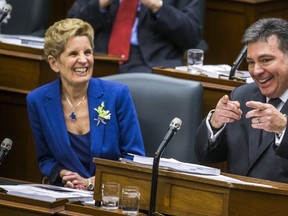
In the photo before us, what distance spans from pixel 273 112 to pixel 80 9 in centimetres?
231

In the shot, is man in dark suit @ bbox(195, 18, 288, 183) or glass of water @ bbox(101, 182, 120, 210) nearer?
glass of water @ bbox(101, 182, 120, 210)

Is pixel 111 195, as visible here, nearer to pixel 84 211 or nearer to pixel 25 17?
pixel 84 211

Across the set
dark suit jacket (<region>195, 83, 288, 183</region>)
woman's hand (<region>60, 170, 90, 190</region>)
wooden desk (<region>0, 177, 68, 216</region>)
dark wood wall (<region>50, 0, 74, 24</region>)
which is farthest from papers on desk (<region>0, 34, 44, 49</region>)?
wooden desk (<region>0, 177, 68, 216</region>)

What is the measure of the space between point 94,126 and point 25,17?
1886 mm

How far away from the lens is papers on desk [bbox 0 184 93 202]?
3.21m

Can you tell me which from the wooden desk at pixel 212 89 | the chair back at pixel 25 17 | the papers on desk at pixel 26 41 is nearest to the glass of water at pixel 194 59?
the wooden desk at pixel 212 89

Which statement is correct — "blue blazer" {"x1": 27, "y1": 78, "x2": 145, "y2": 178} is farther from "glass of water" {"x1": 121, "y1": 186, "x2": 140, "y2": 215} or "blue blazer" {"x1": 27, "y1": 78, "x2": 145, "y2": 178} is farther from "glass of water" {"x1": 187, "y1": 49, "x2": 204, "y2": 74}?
"glass of water" {"x1": 121, "y1": 186, "x2": 140, "y2": 215}

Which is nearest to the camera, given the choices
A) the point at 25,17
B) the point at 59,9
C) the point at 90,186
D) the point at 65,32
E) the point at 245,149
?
the point at 245,149

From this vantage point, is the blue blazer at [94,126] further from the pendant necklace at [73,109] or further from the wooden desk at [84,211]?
the wooden desk at [84,211]

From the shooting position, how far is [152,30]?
5301mm

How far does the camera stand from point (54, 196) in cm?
324

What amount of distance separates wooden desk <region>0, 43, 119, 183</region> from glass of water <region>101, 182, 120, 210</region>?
5.39 feet

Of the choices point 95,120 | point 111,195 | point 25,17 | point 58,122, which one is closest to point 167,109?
point 95,120

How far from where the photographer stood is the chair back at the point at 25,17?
5691 mm
